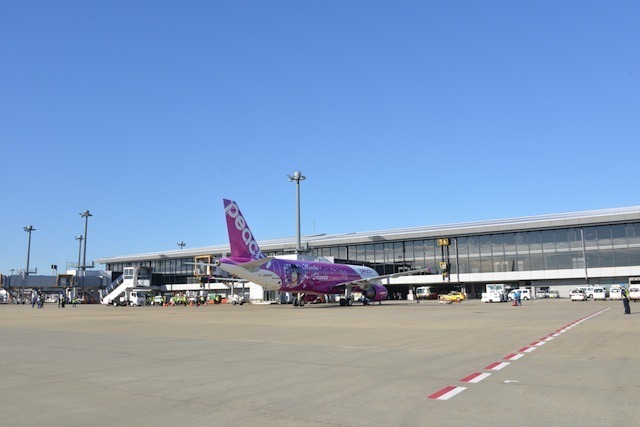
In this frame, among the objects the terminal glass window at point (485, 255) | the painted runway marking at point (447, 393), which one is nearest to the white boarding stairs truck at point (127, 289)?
the terminal glass window at point (485, 255)

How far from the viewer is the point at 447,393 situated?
26.9 ft

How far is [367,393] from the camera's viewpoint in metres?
8.31

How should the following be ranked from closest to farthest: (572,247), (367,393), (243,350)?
(367,393), (243,350), (572,247)

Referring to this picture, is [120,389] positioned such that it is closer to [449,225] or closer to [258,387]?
[258,387]

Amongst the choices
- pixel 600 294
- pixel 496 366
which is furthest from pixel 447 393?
pixel 600 294

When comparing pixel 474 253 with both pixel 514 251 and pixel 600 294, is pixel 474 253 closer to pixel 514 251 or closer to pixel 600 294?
pixel 514 251

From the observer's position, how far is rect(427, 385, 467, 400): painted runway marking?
7.92 meters

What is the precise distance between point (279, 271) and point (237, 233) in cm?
543

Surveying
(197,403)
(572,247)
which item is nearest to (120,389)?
(197,403)

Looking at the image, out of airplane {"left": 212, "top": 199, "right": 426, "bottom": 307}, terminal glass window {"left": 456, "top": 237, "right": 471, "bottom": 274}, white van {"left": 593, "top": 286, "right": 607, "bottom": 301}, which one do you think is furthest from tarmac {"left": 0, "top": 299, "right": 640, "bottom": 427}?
terminal glass window {"left": 456, "top": 237, "right": 471, "bottom": 274}

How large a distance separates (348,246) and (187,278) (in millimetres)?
36281

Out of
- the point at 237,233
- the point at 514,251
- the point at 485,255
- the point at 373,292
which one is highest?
the point at 514,251

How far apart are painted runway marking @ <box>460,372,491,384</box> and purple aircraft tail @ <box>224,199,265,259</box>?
36590 millimetres

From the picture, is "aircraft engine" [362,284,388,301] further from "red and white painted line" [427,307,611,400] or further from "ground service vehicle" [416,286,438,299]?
"red and white painted line" [427,307,611,400]
